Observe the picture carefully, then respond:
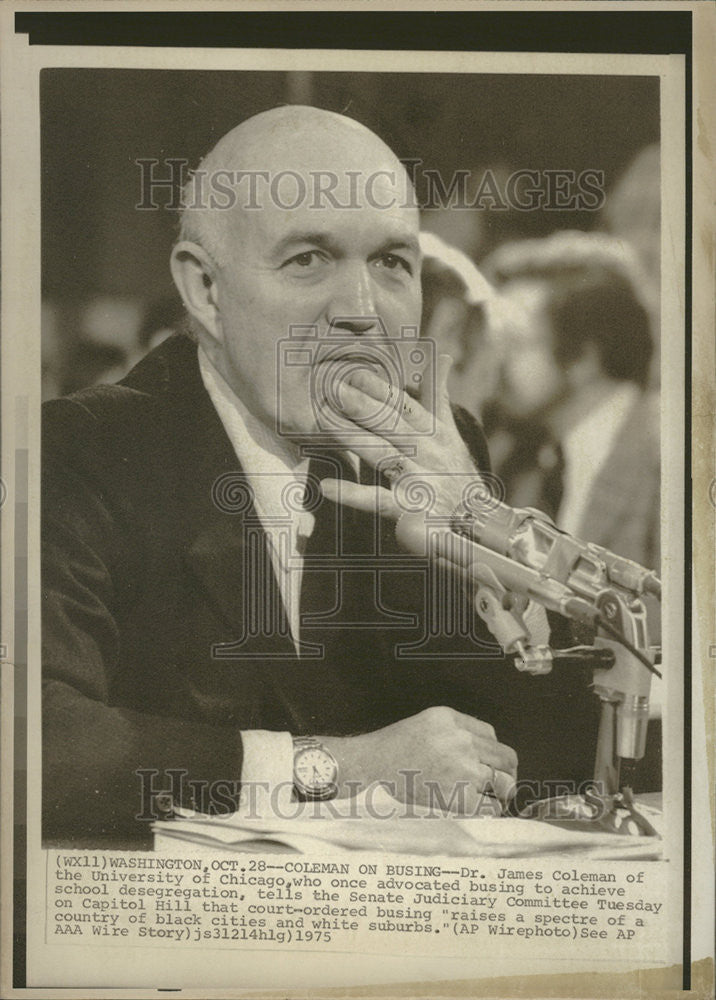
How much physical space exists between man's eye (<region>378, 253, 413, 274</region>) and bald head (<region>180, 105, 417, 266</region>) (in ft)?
0.34

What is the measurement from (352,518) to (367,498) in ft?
0.18

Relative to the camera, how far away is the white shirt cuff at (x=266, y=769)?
1.85 metres

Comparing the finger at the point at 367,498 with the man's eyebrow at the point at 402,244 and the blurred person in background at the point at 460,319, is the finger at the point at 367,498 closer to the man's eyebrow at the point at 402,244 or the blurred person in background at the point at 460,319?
the blurred person in background at the point at 460,319

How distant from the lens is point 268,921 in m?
1.87

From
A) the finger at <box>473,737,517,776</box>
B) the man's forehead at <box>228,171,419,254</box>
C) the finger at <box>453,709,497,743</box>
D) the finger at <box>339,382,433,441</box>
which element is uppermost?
the man's forehead at <box>228,171,419,254</box>

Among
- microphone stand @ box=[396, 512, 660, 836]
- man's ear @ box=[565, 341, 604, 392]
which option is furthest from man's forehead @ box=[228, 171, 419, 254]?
microphone stand @ box=[396, 512, 660, 836]

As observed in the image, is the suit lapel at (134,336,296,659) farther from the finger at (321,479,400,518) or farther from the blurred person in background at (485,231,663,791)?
the blurred person in background at (485,231,663,791)

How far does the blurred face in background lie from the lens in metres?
1.90

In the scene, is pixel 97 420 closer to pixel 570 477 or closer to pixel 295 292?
pixel 295 292

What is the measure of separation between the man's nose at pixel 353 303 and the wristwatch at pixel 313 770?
2.88 feet

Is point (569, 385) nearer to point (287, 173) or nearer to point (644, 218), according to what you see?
point (644, 218)

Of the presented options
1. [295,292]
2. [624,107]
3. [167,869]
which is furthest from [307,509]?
[624,107]

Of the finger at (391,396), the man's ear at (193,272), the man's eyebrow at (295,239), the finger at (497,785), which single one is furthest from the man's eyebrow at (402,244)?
the finger at (497,785)

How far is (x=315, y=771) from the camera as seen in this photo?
1852 mm
